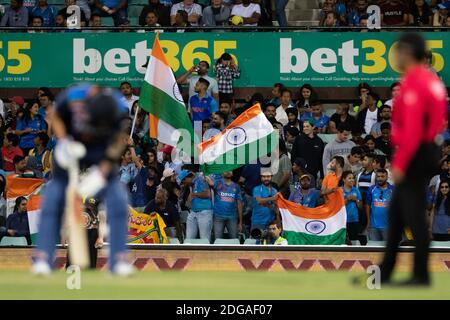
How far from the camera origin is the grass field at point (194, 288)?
54.8ft

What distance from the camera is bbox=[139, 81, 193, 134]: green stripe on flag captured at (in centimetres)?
2339

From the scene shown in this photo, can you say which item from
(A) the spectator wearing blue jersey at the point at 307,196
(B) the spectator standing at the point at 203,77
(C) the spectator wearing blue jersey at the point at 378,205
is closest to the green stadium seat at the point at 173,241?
(A) the spectator wearing blue jersey at the point at 307,196

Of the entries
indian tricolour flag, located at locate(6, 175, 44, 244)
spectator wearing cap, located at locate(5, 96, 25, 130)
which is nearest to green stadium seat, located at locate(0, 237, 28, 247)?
indian tricolour flag, located at locate(6, 175, 44, 244)

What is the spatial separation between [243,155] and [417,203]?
425 inches

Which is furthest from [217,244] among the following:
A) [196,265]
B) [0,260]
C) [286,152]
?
[0,260]

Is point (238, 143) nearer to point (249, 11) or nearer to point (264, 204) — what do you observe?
point (264, 204)

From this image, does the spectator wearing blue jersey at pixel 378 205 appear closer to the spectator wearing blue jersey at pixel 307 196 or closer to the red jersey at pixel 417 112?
the spectator wearing blue jersey at pixel 307 196

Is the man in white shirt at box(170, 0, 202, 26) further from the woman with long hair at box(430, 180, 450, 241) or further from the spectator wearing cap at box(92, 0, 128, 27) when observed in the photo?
the woman with long hair at box(430, 180, 450, 241)

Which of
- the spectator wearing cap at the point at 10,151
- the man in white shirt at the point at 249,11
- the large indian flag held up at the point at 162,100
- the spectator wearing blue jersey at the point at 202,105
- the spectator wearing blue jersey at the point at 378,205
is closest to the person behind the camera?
the spectator wearing blue jersey at the point at 378,205

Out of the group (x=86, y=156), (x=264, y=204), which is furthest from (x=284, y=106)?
(x=86, y=156)

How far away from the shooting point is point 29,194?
24.2m

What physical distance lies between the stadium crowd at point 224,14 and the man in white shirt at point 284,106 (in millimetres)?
2171
